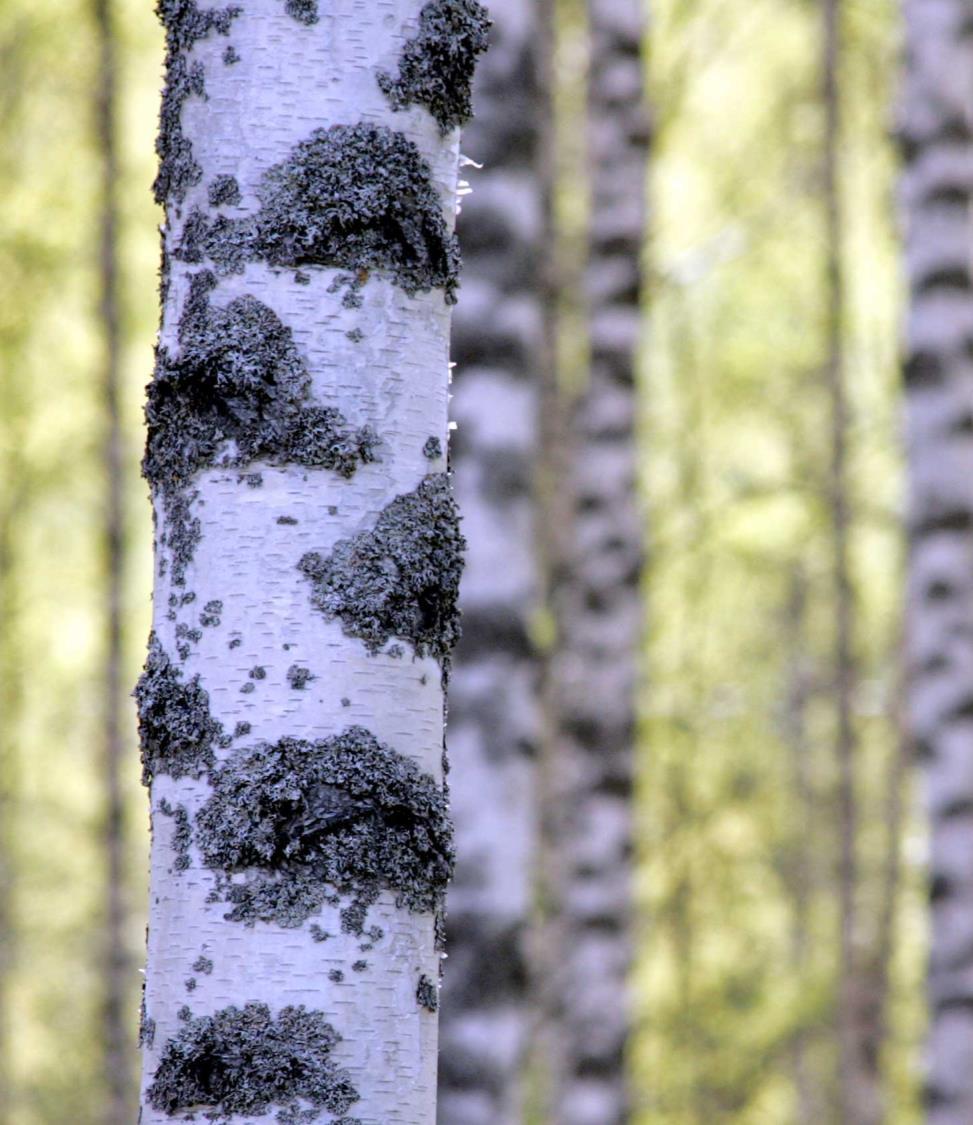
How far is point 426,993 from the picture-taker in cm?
135

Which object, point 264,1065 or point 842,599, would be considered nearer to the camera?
point 264,1065

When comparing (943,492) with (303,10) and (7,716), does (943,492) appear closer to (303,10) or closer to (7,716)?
(303,10)

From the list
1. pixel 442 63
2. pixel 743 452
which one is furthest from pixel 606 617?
pixel 743 452

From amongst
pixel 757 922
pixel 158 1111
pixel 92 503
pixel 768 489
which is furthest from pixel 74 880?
pixel 158 1111

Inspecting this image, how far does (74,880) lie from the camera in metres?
15.2

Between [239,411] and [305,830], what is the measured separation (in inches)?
14.0

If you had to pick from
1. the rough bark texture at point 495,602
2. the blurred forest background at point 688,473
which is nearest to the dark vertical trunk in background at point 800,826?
the blurred forest background at point 688,473

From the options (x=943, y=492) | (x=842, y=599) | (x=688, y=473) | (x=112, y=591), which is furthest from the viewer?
(x=688, y=473)

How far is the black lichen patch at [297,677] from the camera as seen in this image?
1.31m

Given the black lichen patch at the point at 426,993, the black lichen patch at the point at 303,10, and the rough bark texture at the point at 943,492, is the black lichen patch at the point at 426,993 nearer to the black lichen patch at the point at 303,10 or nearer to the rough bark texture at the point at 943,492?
the black lichen patch at the point at 303,10

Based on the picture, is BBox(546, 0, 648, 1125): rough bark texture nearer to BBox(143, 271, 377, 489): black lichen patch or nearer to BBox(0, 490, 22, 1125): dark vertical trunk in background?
BBox(143, 271, 377, 489): black lichen patch

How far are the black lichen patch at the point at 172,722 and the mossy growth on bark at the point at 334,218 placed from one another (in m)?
0.35

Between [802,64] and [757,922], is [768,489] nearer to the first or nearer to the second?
[802,64]

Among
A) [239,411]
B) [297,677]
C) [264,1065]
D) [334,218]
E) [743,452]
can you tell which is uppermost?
[743,452]
